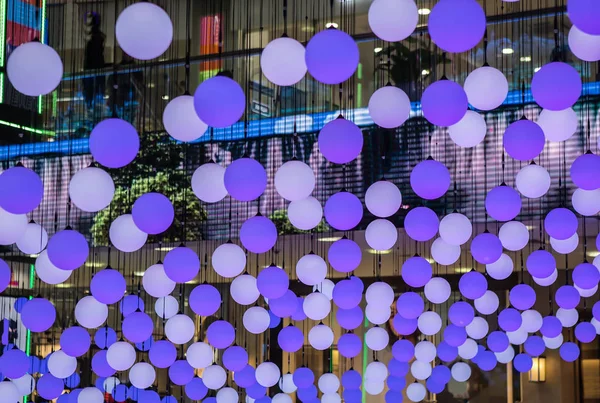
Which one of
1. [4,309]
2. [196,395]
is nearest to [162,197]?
[196,395]

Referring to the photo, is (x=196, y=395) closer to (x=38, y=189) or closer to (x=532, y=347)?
(x=532, y=347)

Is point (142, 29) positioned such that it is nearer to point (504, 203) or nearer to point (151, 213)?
point (151, 213)

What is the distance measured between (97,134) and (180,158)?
6009 millimetres

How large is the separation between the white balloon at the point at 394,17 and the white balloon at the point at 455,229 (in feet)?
8.07

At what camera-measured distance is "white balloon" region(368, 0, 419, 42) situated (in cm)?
472

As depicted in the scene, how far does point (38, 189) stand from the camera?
557 cm

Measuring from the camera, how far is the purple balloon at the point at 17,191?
5414 millimetres

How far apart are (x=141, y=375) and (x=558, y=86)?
208 inches

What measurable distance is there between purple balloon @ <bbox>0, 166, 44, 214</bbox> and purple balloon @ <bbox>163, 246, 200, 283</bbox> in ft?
4.61

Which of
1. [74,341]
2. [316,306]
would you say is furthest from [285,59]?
[74,341]

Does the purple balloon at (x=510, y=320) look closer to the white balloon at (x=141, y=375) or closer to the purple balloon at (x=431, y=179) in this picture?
the purple balloon at (x=431, y=179)

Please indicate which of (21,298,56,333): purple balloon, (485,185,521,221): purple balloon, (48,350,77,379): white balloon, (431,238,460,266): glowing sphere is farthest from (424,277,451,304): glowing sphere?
(48,350,77,379): white balloon

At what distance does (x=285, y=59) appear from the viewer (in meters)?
5.07

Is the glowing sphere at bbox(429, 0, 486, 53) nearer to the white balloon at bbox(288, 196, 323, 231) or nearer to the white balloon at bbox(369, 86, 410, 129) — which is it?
the white balloon at bbox(369, 86, 410, 129)
